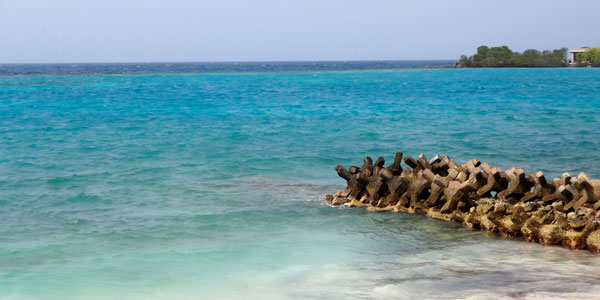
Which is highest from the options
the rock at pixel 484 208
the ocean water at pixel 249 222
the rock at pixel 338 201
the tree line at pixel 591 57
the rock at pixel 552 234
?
the tree line at pixel 591 57

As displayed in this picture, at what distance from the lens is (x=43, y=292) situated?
979 cm

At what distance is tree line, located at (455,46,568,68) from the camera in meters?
168

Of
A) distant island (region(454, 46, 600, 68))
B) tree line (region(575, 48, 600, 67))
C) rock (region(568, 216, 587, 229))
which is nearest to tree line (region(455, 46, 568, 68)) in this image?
distant island (region(454, 46, 600, 68))

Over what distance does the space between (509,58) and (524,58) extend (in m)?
4.03

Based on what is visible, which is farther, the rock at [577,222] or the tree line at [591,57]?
the tree line at [591,57]

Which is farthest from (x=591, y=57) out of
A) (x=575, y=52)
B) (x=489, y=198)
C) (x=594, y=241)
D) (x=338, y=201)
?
(x=594, y=241)

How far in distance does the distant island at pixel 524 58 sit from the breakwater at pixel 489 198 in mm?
156102

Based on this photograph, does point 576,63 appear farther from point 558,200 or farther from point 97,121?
point 558,200

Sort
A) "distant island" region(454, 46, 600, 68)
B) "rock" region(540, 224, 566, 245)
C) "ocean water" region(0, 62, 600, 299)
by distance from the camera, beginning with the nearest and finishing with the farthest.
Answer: "ocean water" region(0, 62, 600, 299)
"rock" region(540, 224, 566, 245)
"distant island" region(454, 46, 600, 68)

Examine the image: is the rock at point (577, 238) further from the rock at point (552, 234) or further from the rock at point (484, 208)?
the rock at point (484, 208)

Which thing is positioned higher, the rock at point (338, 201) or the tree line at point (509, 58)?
the tree line at point (509, 58)

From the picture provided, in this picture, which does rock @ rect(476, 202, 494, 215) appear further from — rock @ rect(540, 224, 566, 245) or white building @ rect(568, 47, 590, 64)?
white building @ rect(568, 47, 590, 64)

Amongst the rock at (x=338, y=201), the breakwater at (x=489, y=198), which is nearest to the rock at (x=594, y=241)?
the breakwater at (x=489, y=198)

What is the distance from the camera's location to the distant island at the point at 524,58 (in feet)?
538
